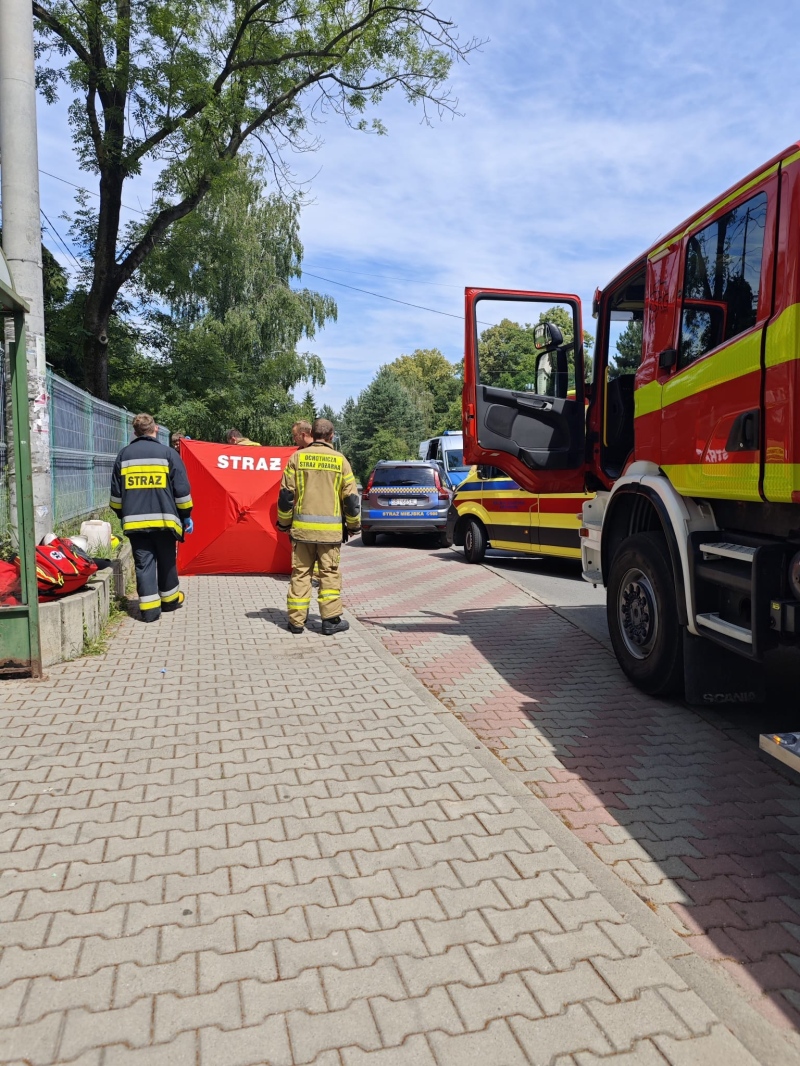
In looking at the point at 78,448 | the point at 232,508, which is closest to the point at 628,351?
the point at 232,508

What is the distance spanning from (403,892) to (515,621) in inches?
211

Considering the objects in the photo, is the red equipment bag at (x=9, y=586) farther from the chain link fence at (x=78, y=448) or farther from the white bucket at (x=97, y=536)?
the white bucket at (x=97, y=536)

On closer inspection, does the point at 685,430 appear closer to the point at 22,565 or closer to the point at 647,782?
the point at 647,782

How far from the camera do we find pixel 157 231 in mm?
16469

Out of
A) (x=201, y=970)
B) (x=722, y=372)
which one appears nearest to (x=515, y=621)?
(x=722, y=372)

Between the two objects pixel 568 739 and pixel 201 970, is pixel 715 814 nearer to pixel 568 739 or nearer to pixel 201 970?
pixel 568 739

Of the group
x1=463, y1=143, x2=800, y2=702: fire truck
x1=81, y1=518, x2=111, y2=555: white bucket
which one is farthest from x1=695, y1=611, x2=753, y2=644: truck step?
x1=81, y1=518, x2=111, y2=555: white bucket

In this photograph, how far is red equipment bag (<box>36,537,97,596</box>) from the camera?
5.96m

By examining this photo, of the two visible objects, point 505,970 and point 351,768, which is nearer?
point 505,970

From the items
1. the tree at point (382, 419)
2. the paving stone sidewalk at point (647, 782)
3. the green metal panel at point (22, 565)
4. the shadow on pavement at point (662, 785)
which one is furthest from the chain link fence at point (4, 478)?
the tree at point (382, 419)

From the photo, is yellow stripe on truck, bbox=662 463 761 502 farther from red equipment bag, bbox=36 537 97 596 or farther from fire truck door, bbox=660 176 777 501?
red equipment bag, bbox=36 537 97 596

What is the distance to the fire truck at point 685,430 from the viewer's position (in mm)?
3943

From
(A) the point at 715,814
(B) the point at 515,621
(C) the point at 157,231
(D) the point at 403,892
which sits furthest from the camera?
(C) the point at 157,231

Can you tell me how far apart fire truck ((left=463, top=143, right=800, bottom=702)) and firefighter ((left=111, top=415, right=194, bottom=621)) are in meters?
2.76
